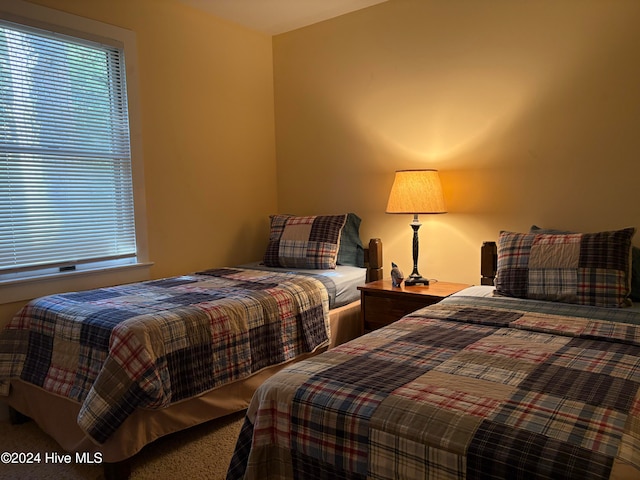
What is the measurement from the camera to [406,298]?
9.71 feet

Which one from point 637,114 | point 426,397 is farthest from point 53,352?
point 637,114

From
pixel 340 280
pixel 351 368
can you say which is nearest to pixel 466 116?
pixel 340 280

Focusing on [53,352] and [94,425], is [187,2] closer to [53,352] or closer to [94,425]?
[53,352]

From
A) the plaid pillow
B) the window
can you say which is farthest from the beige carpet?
the plaid pillow

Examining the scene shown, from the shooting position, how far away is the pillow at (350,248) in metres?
3.59

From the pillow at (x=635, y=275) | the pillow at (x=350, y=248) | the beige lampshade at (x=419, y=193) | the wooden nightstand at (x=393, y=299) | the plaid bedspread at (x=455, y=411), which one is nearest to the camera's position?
the plaid bedspread at (x=455, y=411)

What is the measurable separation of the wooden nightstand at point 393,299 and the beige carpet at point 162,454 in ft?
3.41

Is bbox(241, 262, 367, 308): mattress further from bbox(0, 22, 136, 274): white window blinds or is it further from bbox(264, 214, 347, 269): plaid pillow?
bbox(0, 22, 136, 274): white window blinds

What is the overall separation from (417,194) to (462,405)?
1930 mm

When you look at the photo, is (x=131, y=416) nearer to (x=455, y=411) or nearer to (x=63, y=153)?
(x=455, y=411)

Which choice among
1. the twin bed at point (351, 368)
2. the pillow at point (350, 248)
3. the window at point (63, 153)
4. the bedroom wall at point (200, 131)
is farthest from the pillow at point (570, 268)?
the window at point (63, 153)

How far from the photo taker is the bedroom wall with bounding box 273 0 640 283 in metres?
2.65

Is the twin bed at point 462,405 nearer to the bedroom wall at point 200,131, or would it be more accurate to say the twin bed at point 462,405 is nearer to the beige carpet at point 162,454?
the beige carpet at point 162,454

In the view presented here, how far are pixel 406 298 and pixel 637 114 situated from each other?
1566mm
